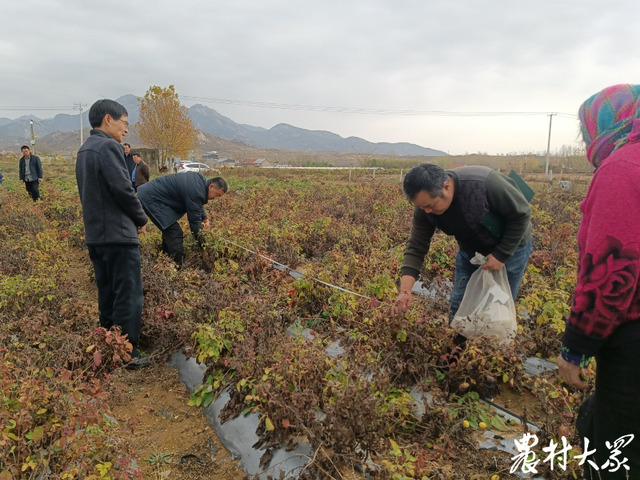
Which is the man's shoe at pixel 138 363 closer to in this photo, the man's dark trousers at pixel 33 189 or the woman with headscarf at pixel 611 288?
the woman with headscarf at pixel 611 288

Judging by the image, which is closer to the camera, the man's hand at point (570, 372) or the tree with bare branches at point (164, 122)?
the man's hand at point (570, 372)

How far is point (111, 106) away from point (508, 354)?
3.23 m

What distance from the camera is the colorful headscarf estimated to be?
4.47 feet

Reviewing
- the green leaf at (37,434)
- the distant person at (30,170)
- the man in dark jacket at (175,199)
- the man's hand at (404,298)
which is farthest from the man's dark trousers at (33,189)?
the man's hand at (404,298)

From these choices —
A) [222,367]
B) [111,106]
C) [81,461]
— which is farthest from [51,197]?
[81,461]

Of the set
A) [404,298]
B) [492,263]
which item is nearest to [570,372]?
[492,263]

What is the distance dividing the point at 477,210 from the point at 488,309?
62 cm

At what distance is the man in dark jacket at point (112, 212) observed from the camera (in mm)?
3131

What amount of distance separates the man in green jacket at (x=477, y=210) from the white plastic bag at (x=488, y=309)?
9cm

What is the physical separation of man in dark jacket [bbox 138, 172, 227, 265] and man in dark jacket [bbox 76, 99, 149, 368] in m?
1.72

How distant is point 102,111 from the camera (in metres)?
3.17

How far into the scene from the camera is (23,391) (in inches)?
77.7

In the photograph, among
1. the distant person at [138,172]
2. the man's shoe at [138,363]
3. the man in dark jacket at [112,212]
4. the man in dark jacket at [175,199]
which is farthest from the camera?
the distant person at [138,172]

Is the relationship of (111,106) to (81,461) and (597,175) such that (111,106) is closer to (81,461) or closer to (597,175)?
(81,461)
